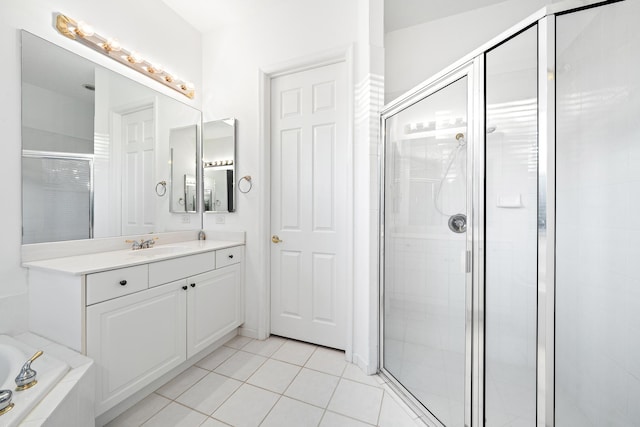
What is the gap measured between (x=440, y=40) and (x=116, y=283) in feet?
9.20

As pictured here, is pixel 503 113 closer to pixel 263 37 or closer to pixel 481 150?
pixel 481 150

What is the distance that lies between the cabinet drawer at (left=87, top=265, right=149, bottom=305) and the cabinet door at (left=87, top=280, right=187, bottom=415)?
0.03 m

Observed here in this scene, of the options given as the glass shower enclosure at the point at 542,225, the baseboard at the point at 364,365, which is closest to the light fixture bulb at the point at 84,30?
the glass shower enclosure at the point at 542,225

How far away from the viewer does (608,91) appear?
1.03 m

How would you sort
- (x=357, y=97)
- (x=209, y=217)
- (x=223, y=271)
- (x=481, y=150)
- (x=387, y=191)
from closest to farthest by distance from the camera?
(x=481, y=150) → (x=387, y=191) → (x=357, y=97) → (x=223, y=271) → (x=209, y=217)

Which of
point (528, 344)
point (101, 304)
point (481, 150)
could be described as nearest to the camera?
point (528, 344)

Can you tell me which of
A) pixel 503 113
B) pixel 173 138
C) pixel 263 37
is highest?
pixel 263 37

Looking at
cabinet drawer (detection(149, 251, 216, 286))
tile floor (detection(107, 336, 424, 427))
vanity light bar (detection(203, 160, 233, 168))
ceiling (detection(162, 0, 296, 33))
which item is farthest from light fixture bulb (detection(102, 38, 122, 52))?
tile floor (detection(107, 336, 424, 427))

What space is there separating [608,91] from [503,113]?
0.43 m

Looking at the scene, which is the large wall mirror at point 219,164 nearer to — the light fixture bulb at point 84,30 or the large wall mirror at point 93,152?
the large wall mirror at point 93,152

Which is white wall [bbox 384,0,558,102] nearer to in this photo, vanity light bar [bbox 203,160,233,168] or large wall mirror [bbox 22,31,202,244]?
vanity light bar [bbox 203,160,233,168]

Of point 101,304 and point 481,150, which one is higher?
point 481,150

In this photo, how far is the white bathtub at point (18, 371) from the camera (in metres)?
0.78

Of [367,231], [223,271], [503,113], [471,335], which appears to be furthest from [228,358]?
[503,113]
